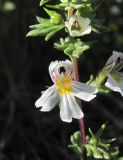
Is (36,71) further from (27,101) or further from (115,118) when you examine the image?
(115,118)

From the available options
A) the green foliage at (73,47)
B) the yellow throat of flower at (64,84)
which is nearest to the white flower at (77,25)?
the green foliage at (73,47)

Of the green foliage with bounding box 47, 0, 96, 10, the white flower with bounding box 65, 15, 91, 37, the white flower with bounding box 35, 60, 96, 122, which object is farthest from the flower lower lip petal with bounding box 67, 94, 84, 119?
the green foliage with bounding box 47, 0, 96, 10

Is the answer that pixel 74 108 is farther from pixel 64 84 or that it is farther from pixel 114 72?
pixel 114 72

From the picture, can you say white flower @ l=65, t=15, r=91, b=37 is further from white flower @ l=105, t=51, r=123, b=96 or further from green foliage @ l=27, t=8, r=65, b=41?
white flower @ l=105, t=51, r=123, b=96

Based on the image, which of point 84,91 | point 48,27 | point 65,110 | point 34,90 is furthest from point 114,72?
point 34,90

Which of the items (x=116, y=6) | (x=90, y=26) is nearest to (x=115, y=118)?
(x=116, y=6)

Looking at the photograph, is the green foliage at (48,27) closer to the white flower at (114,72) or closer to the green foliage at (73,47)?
the green foliage at (73,47)
